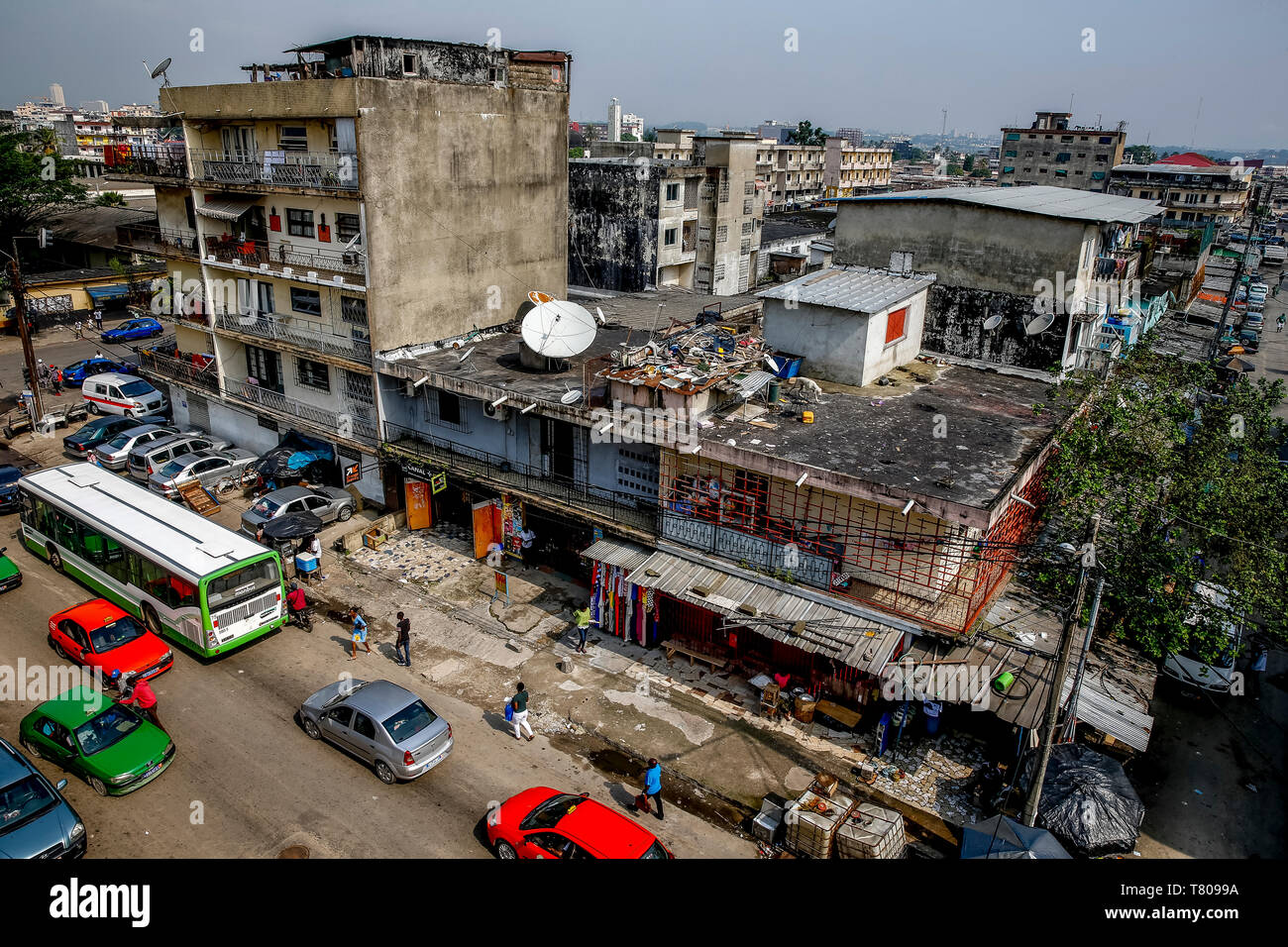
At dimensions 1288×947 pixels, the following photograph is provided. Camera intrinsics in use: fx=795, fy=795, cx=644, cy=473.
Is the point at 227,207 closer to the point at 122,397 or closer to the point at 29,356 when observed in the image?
the point at 122,397

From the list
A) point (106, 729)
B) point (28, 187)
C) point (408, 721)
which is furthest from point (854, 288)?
point (28, 187)

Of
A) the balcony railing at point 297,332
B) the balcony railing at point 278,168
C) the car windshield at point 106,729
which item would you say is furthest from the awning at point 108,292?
the car windshield at point 106,729

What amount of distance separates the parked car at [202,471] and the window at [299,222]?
9.53m

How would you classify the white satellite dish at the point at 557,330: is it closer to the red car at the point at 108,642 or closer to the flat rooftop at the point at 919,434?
the flat rooftop at the point at 919,434

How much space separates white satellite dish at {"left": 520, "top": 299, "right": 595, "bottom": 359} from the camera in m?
25.9

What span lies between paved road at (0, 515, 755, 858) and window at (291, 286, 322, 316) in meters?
14.3

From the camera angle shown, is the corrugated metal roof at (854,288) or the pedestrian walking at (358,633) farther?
the corrugated metal roof at (854,288)

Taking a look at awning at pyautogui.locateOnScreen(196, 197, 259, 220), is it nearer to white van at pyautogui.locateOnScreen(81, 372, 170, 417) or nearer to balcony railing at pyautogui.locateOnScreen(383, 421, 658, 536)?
balcony railing at pyautogui.locateOnScreen(383, 421, 658, 536)

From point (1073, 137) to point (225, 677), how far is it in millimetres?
129628

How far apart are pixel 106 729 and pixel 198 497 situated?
49.8 feet

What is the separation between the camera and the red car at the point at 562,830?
14.2 m

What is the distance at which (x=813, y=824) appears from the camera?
1578cm
